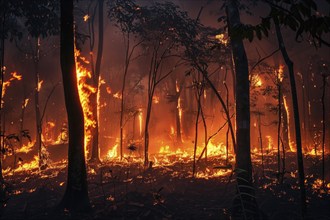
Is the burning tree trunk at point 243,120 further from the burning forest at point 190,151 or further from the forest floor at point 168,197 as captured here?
the forest floor at point 168,197

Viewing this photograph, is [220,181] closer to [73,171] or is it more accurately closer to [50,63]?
[73,171]

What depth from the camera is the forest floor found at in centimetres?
934

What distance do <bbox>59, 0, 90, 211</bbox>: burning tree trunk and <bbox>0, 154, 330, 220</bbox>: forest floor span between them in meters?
0.54

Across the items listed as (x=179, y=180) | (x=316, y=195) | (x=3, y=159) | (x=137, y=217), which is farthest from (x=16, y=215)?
(x=3, y=159)

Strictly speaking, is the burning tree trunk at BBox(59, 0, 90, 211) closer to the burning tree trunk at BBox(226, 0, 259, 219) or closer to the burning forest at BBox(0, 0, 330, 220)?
the burning forest at BBox(0, 0, 330, 220)

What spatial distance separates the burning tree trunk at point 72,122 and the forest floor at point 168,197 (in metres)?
0.54

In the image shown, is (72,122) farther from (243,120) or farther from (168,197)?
(243,120)

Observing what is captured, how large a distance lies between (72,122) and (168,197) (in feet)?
15.3

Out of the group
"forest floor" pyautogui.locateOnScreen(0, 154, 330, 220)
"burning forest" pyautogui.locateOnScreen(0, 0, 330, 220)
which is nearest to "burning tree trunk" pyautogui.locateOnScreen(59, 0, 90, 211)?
"burning forest" pyautogui.locateOnScreen(0, 0, 330, 220)

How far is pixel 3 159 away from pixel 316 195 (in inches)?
1041

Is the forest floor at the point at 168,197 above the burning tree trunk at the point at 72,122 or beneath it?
beneath

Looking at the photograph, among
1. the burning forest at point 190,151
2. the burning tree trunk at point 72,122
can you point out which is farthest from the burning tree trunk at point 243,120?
the burning tree trunk at point 72,122

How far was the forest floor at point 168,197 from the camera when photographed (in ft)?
30.6

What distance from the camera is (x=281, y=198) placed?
432 inches
